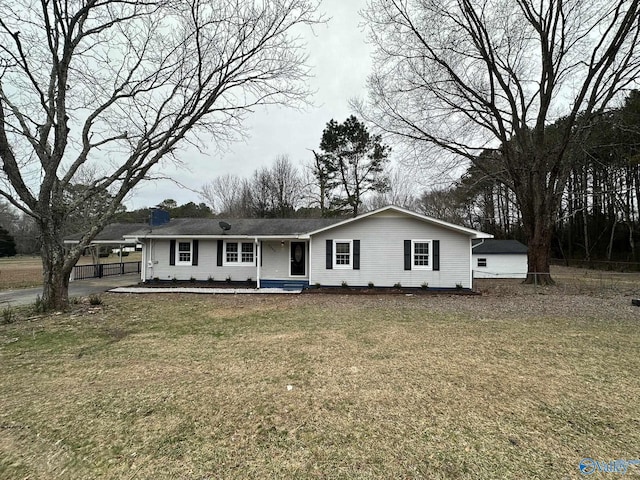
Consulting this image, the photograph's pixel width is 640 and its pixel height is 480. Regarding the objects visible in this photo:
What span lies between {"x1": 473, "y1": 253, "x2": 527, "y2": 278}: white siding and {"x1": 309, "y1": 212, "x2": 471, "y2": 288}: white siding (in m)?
9.32

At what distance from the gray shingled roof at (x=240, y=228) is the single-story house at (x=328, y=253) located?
49mm

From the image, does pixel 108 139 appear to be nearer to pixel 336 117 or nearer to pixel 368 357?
pixel 368 357

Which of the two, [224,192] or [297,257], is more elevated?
[224,192]

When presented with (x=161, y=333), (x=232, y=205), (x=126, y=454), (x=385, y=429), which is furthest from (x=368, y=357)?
(x=232, y=205)

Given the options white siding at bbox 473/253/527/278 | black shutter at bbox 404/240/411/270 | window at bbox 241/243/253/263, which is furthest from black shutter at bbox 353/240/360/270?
white siding at bbox 473/253/527/278

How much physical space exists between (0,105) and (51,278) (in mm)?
4579

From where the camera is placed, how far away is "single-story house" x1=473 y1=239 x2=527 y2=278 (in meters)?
20.9

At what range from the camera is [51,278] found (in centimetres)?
868

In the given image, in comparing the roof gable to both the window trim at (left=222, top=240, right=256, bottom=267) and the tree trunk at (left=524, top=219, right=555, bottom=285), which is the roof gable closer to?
the tree trunk at (left=524, top=219, right=555, bottom=285)

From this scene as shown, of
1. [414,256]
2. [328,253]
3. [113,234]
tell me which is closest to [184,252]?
[113,234]
